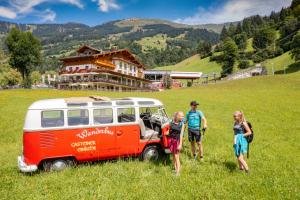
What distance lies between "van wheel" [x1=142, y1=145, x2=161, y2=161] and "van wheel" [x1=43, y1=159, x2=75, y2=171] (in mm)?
3117

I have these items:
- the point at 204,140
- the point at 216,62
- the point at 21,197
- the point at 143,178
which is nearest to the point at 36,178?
the point at 21,197

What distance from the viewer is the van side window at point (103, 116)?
38.0 feet

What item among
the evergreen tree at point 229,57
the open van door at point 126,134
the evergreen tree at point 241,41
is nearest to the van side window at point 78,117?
the open van door at point 126,134

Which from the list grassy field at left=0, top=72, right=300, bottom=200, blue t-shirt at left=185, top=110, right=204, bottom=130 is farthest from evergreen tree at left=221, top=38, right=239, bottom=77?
blue t-shirt at left=185, top=110, right=204, bottom=130

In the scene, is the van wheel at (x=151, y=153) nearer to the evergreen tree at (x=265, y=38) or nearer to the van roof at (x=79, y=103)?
the van roof at (x=79, y=103)

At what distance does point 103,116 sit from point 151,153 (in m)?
2.65

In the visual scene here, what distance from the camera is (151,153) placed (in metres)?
12.3

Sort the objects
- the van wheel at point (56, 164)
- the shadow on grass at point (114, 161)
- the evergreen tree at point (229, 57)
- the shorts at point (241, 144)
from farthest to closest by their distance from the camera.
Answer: the evergreen tree at point (229, 57) < the shadow on grass at point (114, 161) < the van wheel at point (56, 164) < the shorts at point (241, 144)

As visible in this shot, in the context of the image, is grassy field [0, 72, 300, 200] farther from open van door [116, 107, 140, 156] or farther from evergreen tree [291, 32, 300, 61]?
evergreen tree [291, 32, 300, 61]

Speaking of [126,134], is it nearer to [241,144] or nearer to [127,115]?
[127,115]

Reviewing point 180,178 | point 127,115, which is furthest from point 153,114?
point 180,178

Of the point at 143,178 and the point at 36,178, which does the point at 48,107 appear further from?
the point at 143,178

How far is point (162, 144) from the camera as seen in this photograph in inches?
485

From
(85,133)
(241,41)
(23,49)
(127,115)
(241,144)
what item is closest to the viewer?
(241,144)
